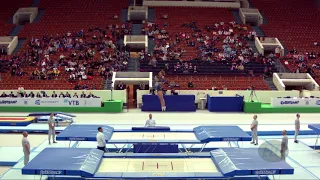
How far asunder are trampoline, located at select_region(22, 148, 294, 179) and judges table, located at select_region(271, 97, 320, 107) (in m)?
16.9

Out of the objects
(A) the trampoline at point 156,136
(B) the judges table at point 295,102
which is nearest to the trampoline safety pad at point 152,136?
(A) the trampoline at point 156,136

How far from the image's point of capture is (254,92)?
31156 millimetres

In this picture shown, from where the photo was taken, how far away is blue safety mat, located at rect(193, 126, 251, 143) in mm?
16062

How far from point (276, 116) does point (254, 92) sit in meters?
3.86

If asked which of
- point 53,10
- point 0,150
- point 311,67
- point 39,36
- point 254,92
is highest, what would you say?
point 53,10

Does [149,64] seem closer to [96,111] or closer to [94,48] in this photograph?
[94,48]

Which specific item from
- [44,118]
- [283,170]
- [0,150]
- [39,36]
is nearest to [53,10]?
[39,36]

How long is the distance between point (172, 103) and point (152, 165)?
1698cm

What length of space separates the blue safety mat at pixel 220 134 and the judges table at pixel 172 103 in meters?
11.6

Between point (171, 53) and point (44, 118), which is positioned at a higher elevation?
point (171, 53)

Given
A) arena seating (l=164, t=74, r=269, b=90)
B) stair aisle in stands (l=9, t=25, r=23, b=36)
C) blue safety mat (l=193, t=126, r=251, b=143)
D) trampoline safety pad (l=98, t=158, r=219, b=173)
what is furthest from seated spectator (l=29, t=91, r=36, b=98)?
trampoline safety pad (l=98, t=158, r=219, b=173)

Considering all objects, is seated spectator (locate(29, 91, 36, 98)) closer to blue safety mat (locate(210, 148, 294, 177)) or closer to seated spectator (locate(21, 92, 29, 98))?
seated spectator (locate(21, 92, 29, 98))

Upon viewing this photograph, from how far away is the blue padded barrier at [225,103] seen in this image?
29.9 metres

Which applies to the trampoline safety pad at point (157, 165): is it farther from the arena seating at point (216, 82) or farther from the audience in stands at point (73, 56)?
the audience in stands at point (73, 56)
